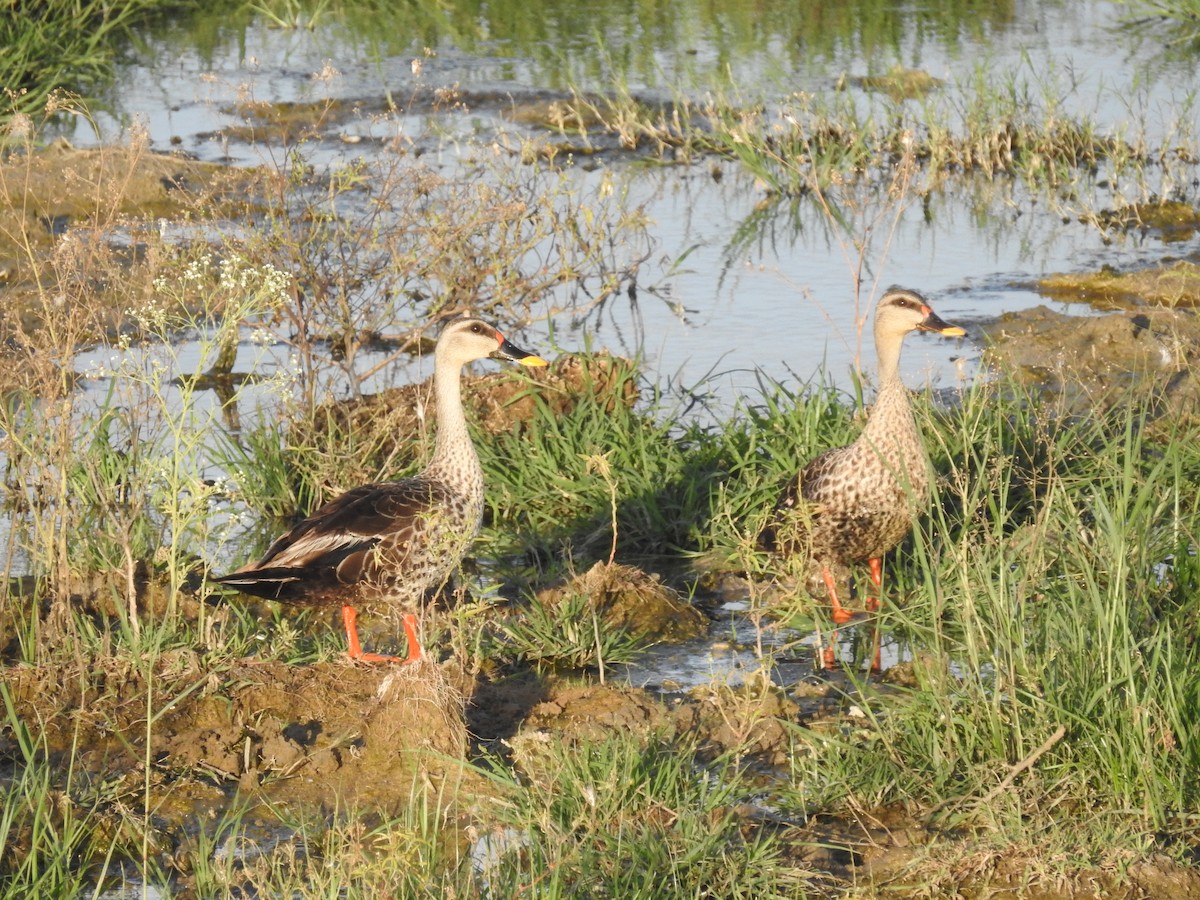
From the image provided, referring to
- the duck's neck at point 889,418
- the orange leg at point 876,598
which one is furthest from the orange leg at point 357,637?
the duck's neck at point 889,418

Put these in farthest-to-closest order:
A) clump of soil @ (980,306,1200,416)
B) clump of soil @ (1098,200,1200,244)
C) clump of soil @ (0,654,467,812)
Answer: clump of soil @ (1098,200,1200,244), clump of soil @ (980,306,1200,416), clump of soil @ (0,654,467,812)

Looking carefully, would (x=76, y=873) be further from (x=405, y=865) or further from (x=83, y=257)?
(x=83, y=257)

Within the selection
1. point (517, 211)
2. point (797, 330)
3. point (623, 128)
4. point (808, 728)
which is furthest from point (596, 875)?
point (623, 128)

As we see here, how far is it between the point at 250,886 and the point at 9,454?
221 cm

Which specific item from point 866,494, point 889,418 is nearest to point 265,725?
point 866,494

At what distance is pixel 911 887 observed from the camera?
4.49 m

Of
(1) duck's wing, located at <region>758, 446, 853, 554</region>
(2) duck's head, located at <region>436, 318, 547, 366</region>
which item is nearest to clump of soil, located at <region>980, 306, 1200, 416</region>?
(1) duck's wing, located at <region>758, 446, 853, 554</region>

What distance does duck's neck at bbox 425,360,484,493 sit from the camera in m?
6.52

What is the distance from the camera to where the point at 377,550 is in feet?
19.8

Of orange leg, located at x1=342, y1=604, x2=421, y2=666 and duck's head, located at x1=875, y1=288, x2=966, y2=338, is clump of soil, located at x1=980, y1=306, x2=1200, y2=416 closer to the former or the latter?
duck's head, located at x1=875, y1=288, x2=966, y2=338

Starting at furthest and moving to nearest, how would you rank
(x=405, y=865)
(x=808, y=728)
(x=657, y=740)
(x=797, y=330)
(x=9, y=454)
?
(x=797, y=330) → (x=9, y=454) → (x=808, y=728) → (x=657, y=740) → (x=405, y=865)

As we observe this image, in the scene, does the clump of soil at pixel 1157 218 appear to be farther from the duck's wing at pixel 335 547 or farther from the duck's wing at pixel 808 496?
the duck's wing at pixel 335 547

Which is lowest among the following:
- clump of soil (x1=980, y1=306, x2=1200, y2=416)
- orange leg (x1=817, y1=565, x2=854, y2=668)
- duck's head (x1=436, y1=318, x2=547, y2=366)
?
orange leg (x1=817, y1=565, x2=854, y2=668)

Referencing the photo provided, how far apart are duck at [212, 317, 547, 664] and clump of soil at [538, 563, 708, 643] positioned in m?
0.49
